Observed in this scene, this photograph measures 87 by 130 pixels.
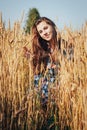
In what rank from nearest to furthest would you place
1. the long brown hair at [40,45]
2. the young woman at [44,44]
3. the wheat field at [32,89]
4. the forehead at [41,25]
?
1. the wheat field at [32,89]
2. the young woman at [44,44]
3. the long brown hair at [40,45]
4. the forehead at [41,25]

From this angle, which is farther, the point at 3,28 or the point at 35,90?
the point at 35,90

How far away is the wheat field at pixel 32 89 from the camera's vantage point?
1.87m

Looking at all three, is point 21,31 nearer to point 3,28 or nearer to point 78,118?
point 3,28

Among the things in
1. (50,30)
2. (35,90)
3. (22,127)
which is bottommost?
(22,127)

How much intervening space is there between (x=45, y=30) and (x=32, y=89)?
2.65ft

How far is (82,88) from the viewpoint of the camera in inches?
73.8

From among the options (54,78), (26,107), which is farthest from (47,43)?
(26,107)

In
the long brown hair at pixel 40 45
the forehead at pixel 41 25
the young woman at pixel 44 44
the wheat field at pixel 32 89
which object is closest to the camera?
the wheat field at pixel 32 89

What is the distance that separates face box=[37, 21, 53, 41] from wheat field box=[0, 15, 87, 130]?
59cm

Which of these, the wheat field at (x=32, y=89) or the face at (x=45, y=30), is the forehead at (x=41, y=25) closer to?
the face at (x=45, y=30)

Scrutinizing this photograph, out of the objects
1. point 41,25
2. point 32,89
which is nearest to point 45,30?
point 41,25

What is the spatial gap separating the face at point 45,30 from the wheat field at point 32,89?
59 cm

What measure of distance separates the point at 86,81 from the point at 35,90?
0.41 meters

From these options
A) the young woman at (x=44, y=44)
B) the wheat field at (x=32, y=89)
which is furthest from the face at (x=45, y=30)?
the wheat field at (x=32, y=89)
